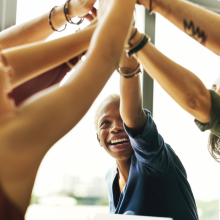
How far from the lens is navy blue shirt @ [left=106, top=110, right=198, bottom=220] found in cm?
89

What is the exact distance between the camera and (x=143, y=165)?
96 centimetres

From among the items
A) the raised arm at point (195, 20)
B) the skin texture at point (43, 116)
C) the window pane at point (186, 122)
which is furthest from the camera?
the window pane at point (186, 122)

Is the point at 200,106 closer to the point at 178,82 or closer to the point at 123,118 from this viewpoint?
the point at 178,82

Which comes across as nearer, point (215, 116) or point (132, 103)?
point (215, 116)

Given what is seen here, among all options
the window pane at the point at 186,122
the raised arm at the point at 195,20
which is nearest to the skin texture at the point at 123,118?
the raised arm at the point at 195,20

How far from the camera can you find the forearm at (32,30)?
824mm

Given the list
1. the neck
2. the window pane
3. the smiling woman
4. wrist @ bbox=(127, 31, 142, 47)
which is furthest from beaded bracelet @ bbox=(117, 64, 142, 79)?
the window pane

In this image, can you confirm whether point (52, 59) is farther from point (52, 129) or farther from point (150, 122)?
point (150, 122)

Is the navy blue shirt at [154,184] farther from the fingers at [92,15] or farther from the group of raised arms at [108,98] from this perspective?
the fingers at [92,15]

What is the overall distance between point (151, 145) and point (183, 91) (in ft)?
0.82

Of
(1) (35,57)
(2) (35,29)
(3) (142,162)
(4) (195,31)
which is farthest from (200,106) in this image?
(2) (35,29)

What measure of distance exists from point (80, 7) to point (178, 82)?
390mm

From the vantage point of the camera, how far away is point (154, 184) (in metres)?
0.95

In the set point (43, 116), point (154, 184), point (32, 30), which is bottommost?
point (154, 184)
